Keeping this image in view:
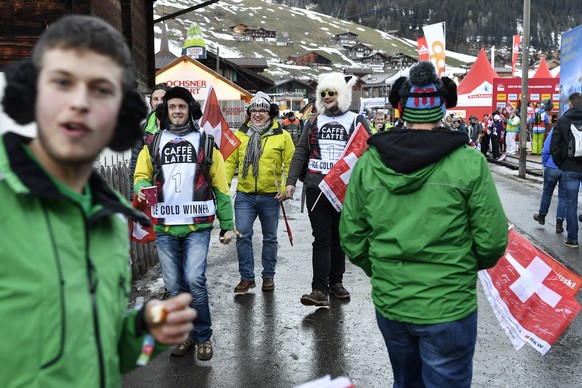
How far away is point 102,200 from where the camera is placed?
65.1 inches

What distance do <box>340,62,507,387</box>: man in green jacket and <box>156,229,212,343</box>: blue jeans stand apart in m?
1.97

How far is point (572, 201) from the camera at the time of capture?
849 cm

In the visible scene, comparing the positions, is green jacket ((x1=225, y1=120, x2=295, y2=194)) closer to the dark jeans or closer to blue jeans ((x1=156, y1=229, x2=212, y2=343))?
the dark jeans

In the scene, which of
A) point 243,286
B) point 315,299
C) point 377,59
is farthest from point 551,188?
point 377,59

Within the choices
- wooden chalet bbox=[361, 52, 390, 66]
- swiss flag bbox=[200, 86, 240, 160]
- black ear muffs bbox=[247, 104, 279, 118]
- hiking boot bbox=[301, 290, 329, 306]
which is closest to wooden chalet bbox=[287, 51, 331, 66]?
wooden chalet bbox=[361, 52, 390, 66]

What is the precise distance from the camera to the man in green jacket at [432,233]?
2758 millimetres

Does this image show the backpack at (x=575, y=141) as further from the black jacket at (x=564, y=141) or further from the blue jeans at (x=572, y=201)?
the blue jeans at (x=572, y=201)

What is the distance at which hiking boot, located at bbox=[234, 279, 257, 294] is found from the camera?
21.2 ft

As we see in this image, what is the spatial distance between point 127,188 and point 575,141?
5.68 metres

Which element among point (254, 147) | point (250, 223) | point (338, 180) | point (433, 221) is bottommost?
point (250, 223)

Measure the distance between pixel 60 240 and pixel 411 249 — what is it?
169 centimetres

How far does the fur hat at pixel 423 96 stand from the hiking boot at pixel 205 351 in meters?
2.53

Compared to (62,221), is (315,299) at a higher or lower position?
lower

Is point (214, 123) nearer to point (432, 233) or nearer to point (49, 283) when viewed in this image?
point (432, 233)
